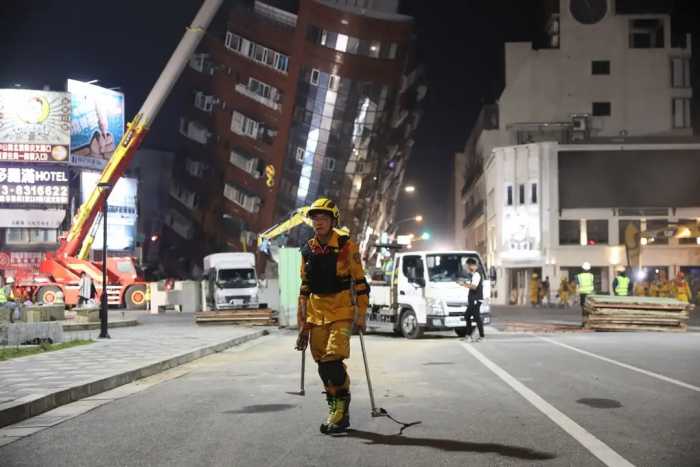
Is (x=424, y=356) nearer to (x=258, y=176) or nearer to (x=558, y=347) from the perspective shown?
(x=558, y=347)

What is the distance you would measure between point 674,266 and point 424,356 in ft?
150

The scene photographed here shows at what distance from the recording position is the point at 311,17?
222ft

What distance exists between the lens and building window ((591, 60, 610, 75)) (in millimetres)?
65588

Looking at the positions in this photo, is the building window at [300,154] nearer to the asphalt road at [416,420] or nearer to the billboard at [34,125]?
the billboard at [34,125]

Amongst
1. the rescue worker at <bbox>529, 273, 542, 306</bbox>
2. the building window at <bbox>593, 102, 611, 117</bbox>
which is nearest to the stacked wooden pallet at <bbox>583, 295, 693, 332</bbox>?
the rescue worker at <bbox>529, 273, 542, 306</bbox>

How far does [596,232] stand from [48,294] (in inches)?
1464

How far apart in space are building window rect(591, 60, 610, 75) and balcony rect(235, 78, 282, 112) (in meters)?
27.1

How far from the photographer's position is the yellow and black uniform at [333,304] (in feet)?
23.1

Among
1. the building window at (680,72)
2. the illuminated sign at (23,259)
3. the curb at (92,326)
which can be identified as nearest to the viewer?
the curb at (92,326)

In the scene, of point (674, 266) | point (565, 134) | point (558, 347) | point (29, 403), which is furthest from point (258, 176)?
point (29, 403)

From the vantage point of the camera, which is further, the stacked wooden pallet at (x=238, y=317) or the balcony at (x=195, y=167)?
the balcony at (x=195, y=167)

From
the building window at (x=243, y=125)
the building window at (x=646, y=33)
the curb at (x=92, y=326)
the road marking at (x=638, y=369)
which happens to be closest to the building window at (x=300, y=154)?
the building window at (x=243, y=125)

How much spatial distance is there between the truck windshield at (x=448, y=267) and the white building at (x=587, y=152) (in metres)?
35.9

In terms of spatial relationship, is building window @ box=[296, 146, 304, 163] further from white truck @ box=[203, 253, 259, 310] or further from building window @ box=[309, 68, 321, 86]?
white truck @ box=[203, 253, 259, 310]
